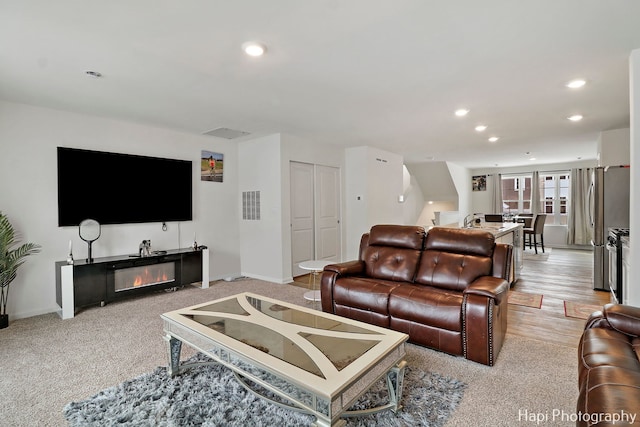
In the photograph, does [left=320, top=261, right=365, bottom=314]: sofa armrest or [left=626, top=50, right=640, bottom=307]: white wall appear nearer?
[left=626, top=50, right=640, bottom=307]: white wall

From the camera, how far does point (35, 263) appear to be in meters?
3.75

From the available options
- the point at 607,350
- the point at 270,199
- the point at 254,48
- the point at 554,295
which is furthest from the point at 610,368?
the point at 270,199

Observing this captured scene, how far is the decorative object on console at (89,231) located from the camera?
3916mm

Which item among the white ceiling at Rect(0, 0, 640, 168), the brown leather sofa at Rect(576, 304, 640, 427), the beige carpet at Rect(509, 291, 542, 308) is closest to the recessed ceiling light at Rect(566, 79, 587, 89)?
the white ceiling at Rect(0, 0, 640, 168)

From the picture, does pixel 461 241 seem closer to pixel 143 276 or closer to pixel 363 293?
pixel 363 293

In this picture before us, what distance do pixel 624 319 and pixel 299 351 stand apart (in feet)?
5.78

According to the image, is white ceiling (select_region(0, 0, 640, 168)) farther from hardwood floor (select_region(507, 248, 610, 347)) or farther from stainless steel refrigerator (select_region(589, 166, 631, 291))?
hardwood floor (select_region(507, 248, 610, 347))

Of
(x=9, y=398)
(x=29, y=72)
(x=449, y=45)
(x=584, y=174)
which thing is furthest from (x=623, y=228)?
(x=29, y=72)

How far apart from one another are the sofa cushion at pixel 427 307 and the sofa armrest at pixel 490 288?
0.14 m

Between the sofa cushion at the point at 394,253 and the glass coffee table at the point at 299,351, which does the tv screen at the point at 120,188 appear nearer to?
the glass coffee table at the point at 299,351

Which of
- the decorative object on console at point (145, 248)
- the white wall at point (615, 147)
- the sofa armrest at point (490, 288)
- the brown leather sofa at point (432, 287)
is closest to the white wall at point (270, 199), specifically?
the decorative object on console at point (145, 248)

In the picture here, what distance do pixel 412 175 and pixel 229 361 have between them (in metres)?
8.67

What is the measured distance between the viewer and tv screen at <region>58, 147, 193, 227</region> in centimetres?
393

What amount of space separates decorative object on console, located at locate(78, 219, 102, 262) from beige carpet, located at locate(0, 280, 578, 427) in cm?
88
